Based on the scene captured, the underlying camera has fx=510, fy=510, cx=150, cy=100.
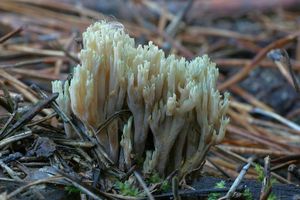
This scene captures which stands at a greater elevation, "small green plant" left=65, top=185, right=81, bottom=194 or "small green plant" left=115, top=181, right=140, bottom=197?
"small green plant" left=115, top=181, right=140, bottom=197

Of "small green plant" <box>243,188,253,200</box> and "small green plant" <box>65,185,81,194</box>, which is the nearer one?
"small green plant" <box>65,185,81,194</box>

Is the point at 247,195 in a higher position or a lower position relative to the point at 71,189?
higher

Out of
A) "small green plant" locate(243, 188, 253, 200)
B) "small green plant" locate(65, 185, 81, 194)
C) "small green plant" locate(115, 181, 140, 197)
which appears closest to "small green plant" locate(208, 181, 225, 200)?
"small green plant" locate(243, 188, 253, 200)

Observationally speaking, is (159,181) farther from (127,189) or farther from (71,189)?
(71,189)

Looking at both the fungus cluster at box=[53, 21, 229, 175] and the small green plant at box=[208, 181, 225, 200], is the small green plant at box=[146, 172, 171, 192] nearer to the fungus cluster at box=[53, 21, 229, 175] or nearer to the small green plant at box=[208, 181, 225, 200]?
the fungus cluster at box=[53, 21, 229, 175]

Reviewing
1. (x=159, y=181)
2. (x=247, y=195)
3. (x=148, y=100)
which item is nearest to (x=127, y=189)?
(x=159, y=181)
